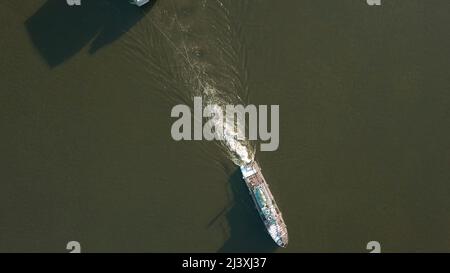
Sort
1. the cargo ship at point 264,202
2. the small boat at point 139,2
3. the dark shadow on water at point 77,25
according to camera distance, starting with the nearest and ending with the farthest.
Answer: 1. the small boat at point 139,2
2. the dark shadow on water at point 77,25
3. the cargo ship at point 264,202

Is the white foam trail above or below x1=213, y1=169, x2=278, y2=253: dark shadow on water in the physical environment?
above

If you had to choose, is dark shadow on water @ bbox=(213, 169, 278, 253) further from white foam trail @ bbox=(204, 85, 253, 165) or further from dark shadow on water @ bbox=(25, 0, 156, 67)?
dark shadow on water @ bbox=(25, 0, 156, 67)

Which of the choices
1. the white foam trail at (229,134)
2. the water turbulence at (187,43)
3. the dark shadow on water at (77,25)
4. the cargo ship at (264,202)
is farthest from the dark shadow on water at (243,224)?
the dark shadow on water at (77,25)

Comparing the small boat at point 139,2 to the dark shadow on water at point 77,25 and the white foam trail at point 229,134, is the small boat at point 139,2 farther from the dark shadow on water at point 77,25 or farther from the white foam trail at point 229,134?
the white foam trail at point 229,134

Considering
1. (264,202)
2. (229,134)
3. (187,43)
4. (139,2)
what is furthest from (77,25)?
(264,202)

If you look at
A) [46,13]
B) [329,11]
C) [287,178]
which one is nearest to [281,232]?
[287,178]

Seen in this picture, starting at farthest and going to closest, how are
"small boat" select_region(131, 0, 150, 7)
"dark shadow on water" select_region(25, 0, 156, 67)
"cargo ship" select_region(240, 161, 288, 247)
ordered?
"cargo ship" select_region(240, 161, 288, 247) < "dark shadow on water" select_region(25, 0, 156, 67) < "small boat" select_region(131, 0, 150, 7)

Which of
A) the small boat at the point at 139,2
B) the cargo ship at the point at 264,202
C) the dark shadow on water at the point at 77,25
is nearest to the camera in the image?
the small boat at the point at 139,2

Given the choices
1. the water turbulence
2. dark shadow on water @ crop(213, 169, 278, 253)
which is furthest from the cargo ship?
the water turbulence
